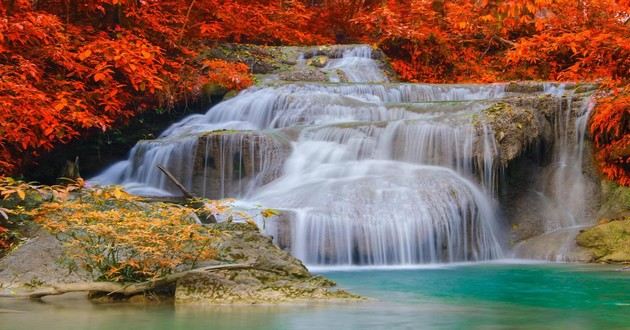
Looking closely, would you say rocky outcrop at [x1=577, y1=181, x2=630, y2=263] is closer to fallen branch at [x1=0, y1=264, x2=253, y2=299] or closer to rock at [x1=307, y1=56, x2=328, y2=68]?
fallen branch at [x1=0, y1=264, x2=253, y2=299]

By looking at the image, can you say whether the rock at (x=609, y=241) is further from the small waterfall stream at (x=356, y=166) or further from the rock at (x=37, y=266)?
the rock at (x=37, y=266)

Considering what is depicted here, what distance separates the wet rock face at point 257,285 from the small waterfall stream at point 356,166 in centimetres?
267

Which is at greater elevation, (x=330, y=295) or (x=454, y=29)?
(x=454, y=29)

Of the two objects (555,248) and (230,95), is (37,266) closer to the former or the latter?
(555,248)

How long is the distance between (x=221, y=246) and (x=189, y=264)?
0.35 metres

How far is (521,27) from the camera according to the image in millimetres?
18312

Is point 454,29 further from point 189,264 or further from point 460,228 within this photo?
point 189,264

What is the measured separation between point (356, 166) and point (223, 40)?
8.23 m

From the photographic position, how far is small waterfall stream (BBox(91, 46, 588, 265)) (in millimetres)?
8336

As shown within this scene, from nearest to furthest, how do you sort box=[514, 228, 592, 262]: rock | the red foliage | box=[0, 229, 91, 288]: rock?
box=[0, 229, 91, 288]: rock → box=[514, 228, 592, 262]: rock → the red foliage

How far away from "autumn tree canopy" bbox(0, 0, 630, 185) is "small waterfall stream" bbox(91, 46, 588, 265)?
2.53 feet

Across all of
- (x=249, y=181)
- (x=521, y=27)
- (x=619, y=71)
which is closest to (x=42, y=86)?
(x=249, y=181)

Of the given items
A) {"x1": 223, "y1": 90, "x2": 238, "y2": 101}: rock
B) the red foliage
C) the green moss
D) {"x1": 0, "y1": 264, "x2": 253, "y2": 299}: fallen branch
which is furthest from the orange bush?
{"x1": 223, "y1": 90, "x2": 238, "y2": 101}: rock

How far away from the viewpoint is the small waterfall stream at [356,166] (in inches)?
328
